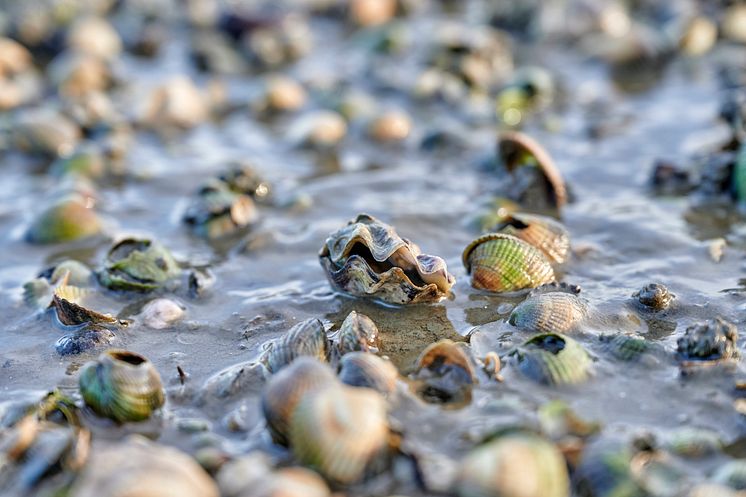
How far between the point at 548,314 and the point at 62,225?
3570 mm

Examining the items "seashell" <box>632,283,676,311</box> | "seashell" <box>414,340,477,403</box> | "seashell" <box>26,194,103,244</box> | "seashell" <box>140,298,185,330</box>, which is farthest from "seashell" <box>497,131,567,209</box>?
"seashell" <box>26,194,103,244</box>

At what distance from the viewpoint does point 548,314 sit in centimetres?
438

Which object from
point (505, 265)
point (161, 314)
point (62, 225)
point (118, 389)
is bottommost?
point (118, 389)

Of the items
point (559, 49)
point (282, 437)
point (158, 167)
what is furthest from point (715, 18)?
point (282, 437)

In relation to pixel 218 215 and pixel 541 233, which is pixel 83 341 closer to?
pixel 218 215

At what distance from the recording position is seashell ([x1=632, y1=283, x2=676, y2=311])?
15.1 feet

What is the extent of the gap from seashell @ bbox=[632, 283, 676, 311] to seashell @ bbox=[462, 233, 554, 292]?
21.3 inches

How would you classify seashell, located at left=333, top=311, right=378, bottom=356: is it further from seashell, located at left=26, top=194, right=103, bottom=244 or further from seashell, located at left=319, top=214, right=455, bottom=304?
seashell, located at left=26, top=194, right=103, bottom=244

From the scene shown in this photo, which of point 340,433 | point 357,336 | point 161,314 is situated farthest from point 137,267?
point 340,433

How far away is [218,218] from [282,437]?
9.49 ft

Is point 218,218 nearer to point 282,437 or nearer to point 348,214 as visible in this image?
point 348,214

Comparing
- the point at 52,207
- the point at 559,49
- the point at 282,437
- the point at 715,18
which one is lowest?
the point at 282,437

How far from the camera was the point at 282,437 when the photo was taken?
→ 3.44 m

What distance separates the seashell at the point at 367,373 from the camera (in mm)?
3684
